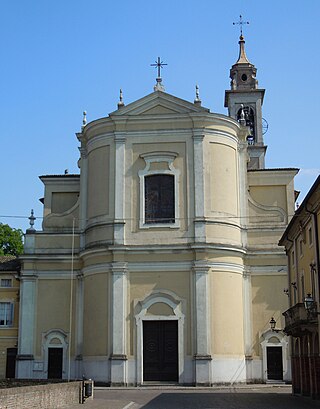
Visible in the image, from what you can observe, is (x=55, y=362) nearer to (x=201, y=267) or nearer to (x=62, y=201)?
(x=62, y=201)

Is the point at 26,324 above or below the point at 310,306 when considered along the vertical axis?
below

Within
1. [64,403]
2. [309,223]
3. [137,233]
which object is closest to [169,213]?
[137,233]

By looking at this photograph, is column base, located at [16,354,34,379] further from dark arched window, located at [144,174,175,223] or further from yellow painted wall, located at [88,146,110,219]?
dark arched window, located at [144,174,175,223]

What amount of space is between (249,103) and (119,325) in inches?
1140

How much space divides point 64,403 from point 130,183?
16.8 metres

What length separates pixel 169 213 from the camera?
120ft

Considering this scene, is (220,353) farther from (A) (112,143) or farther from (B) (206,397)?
(A) (112,143)

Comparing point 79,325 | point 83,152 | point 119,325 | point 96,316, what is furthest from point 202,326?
point 83,152

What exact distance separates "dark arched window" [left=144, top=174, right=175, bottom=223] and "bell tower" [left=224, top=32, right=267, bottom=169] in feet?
65.5

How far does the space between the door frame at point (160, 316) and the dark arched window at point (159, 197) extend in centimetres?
415

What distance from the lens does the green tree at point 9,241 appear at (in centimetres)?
5991

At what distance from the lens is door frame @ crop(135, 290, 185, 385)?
34.4 metres

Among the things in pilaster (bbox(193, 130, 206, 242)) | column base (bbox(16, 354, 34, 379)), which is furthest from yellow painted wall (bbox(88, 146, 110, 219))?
column base (bbox(16, 354, 34, 379))

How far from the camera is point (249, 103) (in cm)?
5788
